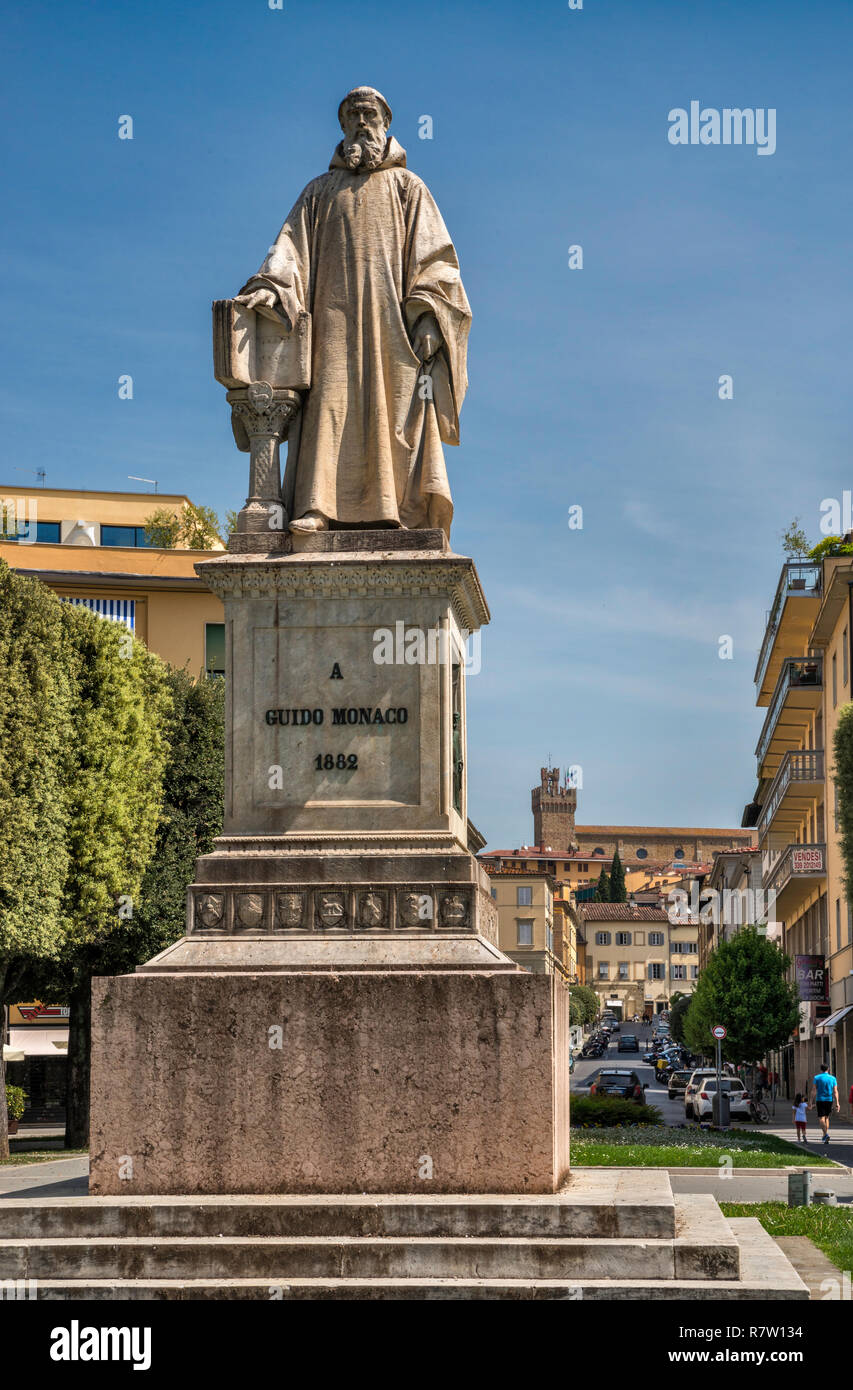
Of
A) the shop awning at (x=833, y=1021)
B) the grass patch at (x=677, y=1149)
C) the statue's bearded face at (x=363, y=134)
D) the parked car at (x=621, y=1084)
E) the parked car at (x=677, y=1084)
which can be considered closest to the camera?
the statue's bearded face at (x=363, y=134)

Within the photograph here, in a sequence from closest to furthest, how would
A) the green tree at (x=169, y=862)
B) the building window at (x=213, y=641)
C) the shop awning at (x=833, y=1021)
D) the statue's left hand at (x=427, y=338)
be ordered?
1. the statue's left hand at (x=427, y=338)
2. the green tree at (x=169, y=862)
3. the shop awning at (x=833, y=1021)
4. the building window at (x=213, y=641)

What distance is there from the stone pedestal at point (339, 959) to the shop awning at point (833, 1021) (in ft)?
133

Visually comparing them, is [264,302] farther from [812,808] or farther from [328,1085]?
[812,808]

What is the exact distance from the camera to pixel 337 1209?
9.34 metres

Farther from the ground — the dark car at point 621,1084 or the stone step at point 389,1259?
the stone step at point 389,1259

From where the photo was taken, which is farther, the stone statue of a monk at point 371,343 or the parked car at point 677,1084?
the parked car at point 677,1084

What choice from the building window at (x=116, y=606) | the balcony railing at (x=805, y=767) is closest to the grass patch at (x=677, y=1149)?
the balcony railing at (x=805, y=767)

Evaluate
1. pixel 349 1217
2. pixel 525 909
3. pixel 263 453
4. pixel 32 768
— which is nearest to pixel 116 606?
pixel 32 768

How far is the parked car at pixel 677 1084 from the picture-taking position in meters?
66.5

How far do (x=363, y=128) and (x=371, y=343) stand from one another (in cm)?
167

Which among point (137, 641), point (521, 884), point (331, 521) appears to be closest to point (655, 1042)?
point (521, 884)

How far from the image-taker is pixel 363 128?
1230 centimetres

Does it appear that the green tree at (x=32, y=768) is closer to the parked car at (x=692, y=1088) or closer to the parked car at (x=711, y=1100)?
the parked car at (x=711, y=1100)

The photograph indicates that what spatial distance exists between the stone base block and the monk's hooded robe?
354 centimetres
